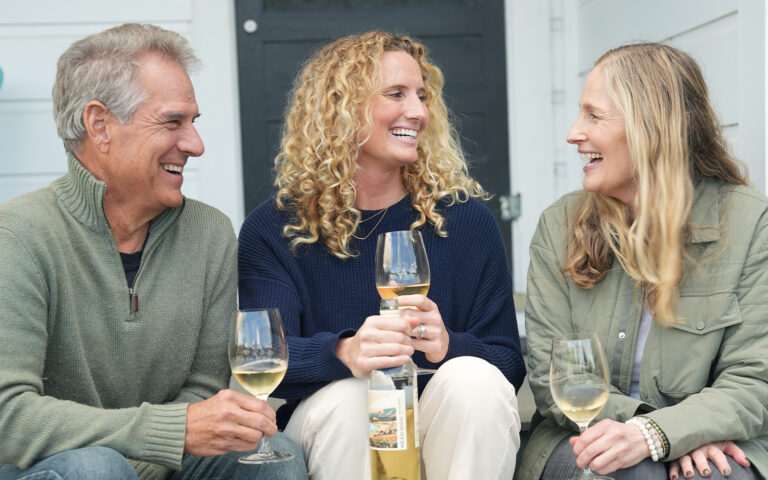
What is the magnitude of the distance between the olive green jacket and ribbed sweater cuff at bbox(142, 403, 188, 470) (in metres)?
0.87

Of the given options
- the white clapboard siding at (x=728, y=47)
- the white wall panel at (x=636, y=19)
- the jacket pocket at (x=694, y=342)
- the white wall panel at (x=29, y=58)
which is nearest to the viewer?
the jacket pocket at (x=694, y=342)

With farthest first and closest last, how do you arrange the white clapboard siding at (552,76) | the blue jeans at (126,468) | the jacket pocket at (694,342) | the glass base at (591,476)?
the white clapboard siding at (552,76) → the jacket pocket at (694,342) → the glass base at (591,476) → the blue jeans at (126,468)

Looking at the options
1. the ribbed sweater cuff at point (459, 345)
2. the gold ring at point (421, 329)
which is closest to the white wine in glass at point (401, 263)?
the gold ring at point (421, 329)

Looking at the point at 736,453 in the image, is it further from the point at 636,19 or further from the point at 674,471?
the point at 636,19

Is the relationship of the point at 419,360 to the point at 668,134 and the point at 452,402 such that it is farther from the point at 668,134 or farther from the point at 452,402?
the point at 668,134

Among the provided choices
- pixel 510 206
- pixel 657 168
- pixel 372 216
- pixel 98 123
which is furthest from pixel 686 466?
pixel 510 206

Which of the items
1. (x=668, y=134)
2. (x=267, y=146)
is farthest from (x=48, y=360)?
(x=267, y=146)

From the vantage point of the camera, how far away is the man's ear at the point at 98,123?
2631 millimetres

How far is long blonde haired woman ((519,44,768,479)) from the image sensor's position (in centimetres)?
263

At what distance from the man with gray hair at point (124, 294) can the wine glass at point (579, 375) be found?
58 centimetres

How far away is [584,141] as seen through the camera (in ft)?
9.22

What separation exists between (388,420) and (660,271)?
780mm

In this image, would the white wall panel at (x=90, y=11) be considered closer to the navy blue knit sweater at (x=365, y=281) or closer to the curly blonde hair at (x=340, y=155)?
the curly blonde hair at (x=340, y=155)

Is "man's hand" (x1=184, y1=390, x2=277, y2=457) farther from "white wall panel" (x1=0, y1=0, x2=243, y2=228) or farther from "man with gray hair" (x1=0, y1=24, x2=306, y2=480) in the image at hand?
"white wall panel" (x1=0, y1=0, x2=243, y2=228)
